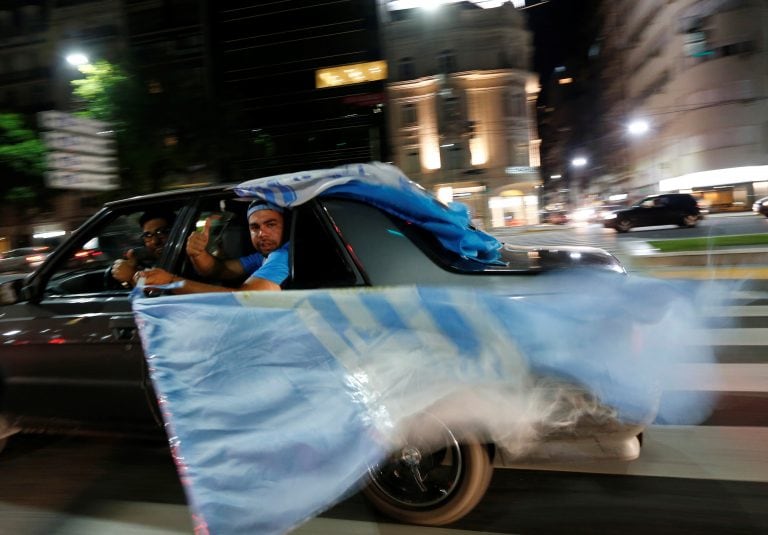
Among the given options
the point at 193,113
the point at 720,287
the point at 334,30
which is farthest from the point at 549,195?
the point at 720,287

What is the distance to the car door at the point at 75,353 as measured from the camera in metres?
2.84

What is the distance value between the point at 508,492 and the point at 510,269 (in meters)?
1.22

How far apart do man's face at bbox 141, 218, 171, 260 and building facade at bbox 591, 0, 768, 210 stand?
3801 cm

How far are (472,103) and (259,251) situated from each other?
39.0m

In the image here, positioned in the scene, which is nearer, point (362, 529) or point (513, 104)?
point (362, 529)

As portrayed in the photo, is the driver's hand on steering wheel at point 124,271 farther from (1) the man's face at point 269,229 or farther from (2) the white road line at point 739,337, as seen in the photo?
(2) the white road line at point 739,337

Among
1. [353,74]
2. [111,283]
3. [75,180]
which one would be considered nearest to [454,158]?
[353,74]

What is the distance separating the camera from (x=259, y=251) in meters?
2.80

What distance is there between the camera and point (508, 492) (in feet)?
9.38

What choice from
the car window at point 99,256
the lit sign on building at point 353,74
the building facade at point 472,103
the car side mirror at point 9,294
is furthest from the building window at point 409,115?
the car side mirror at point 9,294

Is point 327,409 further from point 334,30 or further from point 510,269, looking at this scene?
point 334,30

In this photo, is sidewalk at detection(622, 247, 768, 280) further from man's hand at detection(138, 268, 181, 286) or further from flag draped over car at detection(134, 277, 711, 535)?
man's hand at detection(138, 268, 181, 286)

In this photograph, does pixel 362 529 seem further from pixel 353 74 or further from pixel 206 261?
pixel 353 74

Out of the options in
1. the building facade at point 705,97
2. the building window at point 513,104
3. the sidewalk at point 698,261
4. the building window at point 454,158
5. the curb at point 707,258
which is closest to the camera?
the sidewalk at point 698,261
